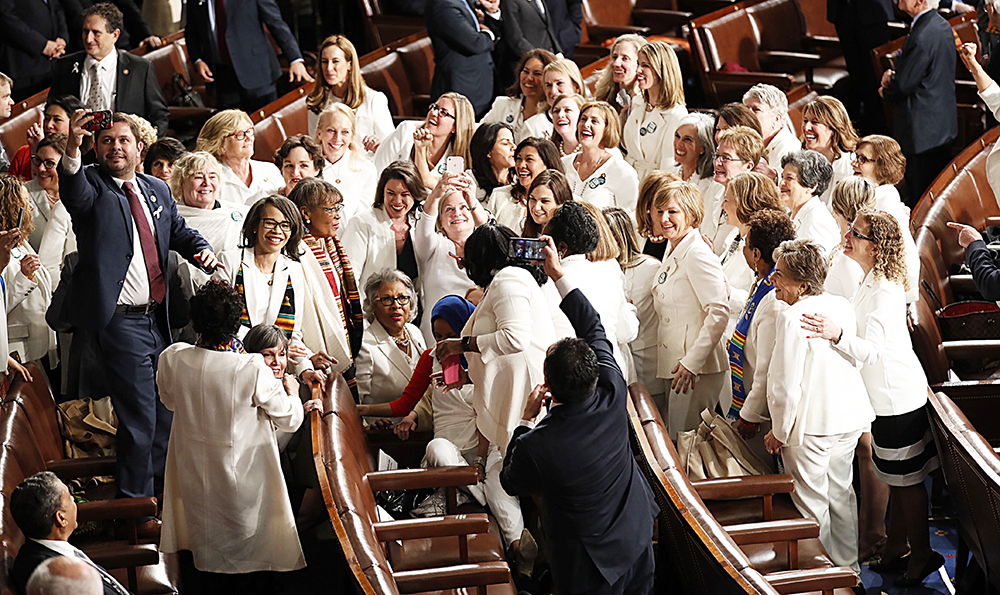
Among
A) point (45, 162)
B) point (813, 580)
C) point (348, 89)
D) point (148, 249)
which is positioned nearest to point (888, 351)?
point (813, 580)

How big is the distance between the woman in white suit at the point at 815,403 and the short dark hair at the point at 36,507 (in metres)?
2.07

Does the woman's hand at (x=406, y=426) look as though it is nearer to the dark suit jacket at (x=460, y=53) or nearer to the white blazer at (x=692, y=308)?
the white blazer at (x=692, y=308)

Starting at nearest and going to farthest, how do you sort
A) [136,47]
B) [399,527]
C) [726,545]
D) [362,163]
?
[726,545] → [399,527] → [362,163] → [136,47]

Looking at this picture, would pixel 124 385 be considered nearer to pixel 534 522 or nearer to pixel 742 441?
pixel 534 522

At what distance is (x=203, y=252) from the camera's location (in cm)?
379

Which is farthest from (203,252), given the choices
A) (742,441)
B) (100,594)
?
(742,441)

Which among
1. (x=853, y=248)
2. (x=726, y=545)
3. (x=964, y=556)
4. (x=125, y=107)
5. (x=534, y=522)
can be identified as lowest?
(x=964, y=556)

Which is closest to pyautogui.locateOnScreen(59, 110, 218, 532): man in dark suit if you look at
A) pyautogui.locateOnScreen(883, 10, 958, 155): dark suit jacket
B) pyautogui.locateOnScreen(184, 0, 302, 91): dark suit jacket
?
pyautogui.locateOnScreen(184, 0, 302, 91): dark suit jacket

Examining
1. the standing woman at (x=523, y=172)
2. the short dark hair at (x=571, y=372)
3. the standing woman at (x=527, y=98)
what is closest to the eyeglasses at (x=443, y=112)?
the standing woman at (x=527, y=98)

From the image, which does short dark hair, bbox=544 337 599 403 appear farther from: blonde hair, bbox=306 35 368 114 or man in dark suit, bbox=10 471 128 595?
blonde hair, bbox=306 35 368 114

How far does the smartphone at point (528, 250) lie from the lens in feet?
10.4

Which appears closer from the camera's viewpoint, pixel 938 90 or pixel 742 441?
pixel 742 441

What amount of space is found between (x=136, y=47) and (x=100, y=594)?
6.03m

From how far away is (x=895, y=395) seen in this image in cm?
383
